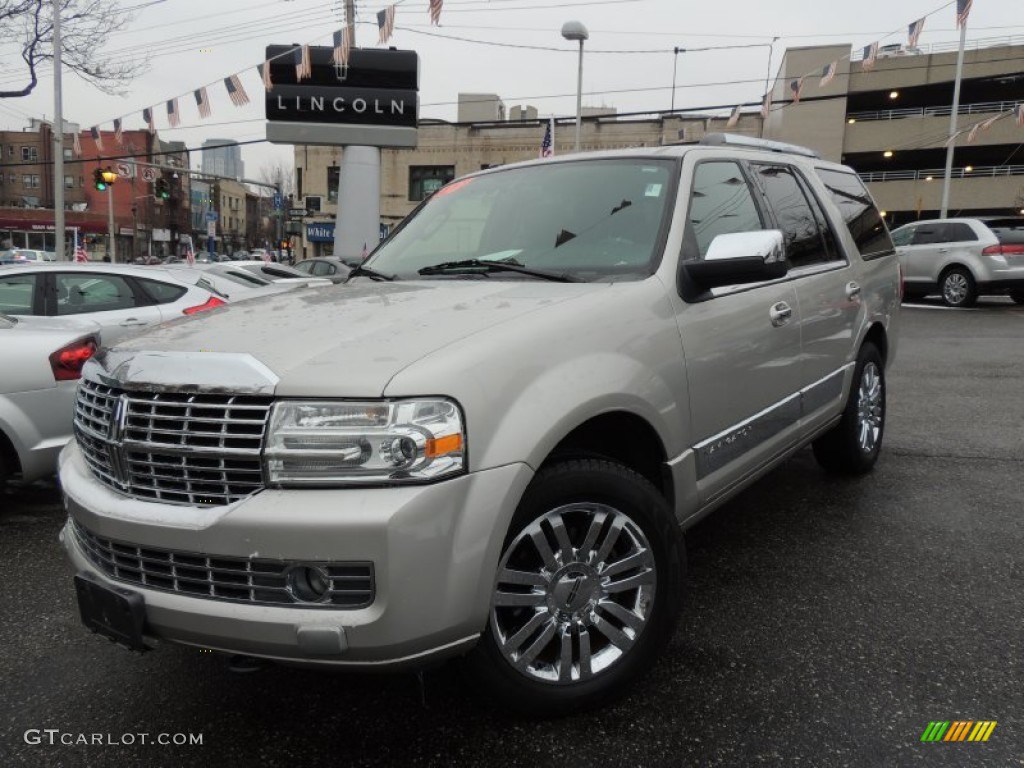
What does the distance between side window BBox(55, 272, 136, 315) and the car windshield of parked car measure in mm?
3815

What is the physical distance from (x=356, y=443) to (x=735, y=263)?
1.50 m

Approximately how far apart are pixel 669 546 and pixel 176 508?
1450 mm

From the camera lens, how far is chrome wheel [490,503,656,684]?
7.30 ft

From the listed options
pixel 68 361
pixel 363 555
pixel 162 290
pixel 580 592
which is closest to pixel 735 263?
pixel 580 592

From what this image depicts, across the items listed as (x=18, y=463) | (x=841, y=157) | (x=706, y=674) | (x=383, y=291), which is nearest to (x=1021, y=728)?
(x=706, y=674)

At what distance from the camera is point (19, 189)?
76.8 metres

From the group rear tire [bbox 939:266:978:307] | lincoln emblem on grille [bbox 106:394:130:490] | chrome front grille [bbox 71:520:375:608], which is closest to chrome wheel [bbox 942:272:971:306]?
rear tire [bbox 939:266:978:307]

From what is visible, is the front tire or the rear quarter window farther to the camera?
the rear quarter window

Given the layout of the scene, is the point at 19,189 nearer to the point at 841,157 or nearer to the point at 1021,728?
the point at 841,157

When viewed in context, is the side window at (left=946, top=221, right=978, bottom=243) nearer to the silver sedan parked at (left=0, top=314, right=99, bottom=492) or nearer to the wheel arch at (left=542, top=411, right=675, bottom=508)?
the wheel arch at (left=542, top=411, right=675, bottom=508)

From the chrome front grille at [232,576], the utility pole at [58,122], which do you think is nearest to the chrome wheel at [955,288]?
the chrome front grille at [232,576]

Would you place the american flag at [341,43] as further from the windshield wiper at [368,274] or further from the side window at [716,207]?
the side window at [716,207]

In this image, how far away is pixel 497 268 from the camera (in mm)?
3031

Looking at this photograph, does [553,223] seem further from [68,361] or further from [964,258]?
[964,258]
